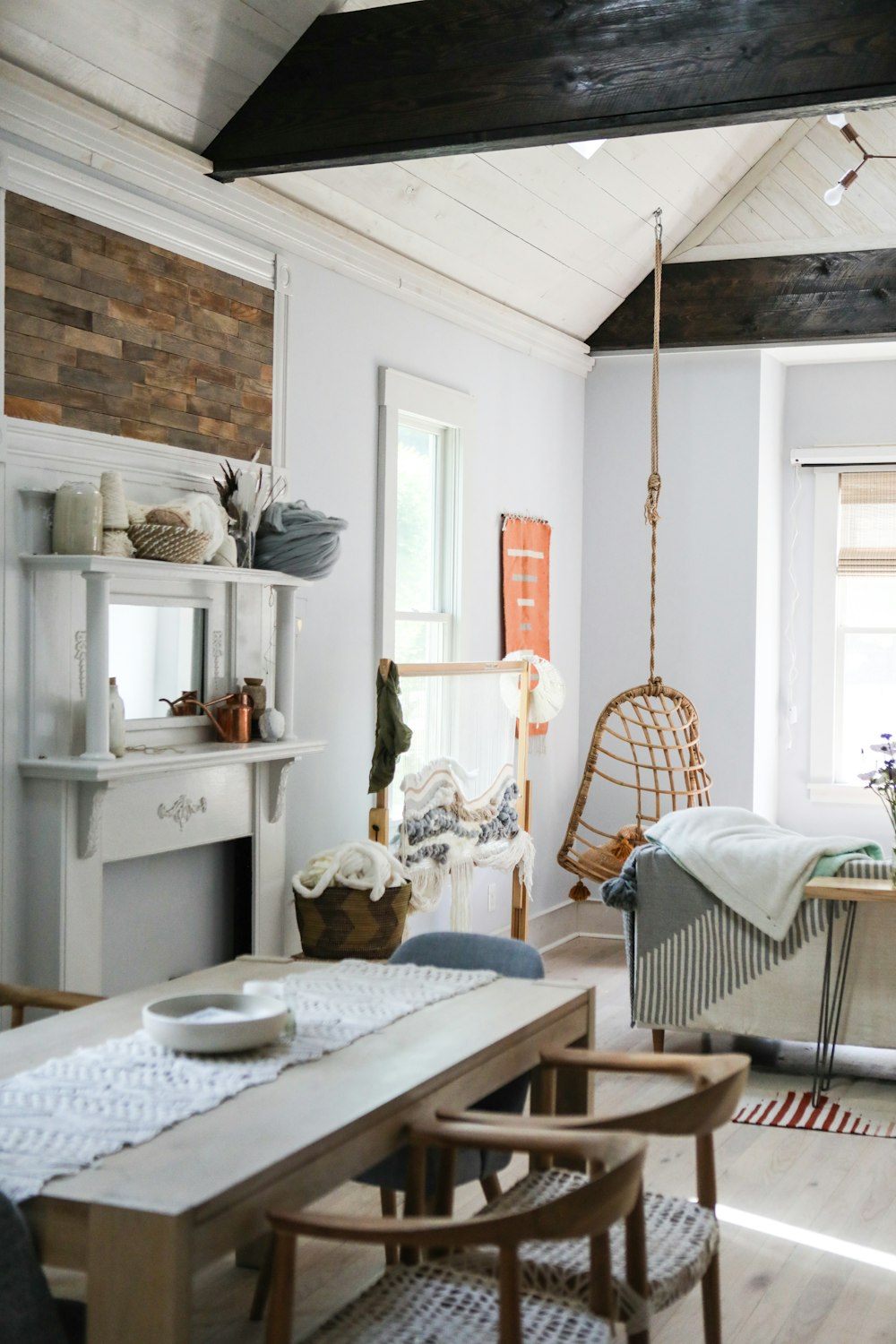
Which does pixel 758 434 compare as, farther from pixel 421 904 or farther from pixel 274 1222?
pixel 274 1222

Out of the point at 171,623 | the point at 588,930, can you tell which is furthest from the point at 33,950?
the point at 588,930

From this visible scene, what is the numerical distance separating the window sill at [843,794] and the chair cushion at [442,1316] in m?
5.15

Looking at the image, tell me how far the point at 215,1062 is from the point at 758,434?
195 inches

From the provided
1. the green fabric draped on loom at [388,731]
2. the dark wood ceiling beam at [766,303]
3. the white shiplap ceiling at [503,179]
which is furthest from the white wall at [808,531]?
the green fabric draped on loom at [388,731]

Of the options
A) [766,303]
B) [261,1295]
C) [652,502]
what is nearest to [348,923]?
[261,1295]

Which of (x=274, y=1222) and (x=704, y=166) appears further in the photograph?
(x=704, y=166)

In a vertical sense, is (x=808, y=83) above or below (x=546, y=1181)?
above

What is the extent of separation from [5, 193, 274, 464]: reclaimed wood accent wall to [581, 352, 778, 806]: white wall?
278cm

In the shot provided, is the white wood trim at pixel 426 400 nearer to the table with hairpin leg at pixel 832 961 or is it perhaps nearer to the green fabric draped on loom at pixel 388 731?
the green fabric draped on loom at pixel 388 731

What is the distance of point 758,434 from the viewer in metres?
6.48

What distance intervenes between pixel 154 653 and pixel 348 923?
99cm

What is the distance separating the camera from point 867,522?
6852mm

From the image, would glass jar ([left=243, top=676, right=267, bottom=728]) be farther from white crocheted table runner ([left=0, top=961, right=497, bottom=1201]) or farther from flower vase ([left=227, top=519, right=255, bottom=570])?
white crocheted table runner ([left=0, top=961, right=497, bottom=1201])

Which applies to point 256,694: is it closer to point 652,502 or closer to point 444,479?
point 444,479
